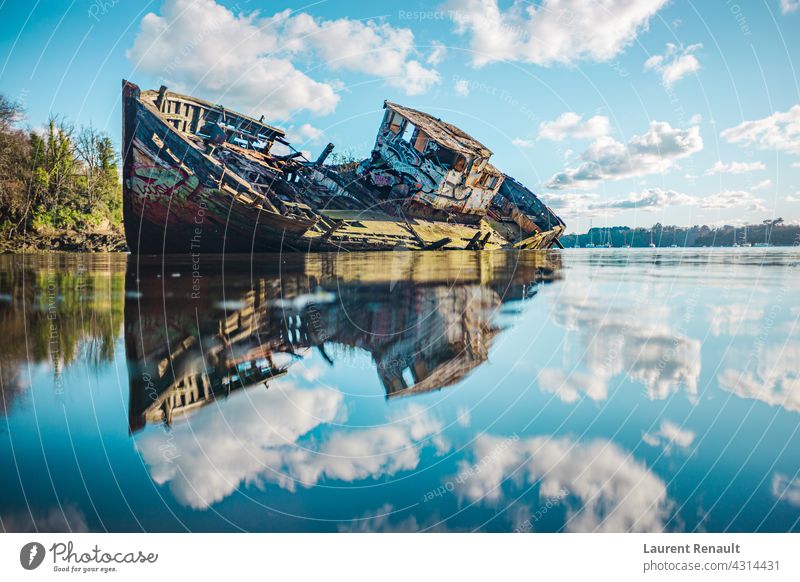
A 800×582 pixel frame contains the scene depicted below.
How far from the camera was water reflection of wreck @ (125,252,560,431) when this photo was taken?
3510 mm

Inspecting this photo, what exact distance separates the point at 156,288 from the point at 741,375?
7.99 m

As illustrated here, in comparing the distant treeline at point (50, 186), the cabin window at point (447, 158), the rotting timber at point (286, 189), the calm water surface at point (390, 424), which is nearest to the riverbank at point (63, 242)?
the distant treeline at point (50, 186)

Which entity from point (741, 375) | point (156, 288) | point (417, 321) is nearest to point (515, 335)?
point (417, 321)

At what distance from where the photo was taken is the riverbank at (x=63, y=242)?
2580cm

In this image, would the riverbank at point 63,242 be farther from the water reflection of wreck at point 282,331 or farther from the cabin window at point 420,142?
the water reflection of wreck at point 282,331

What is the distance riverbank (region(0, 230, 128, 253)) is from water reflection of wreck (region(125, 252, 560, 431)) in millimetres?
22360

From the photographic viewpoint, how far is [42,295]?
742cm

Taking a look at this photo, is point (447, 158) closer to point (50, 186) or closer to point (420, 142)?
point (420, 142)

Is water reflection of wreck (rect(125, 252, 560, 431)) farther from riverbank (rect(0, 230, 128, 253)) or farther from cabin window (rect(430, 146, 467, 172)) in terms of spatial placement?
riverbank (rect(0, 230, 128, 253))

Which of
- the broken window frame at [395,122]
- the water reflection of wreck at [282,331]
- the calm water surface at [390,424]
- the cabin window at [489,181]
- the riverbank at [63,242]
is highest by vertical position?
the broken window frame at [395,122]

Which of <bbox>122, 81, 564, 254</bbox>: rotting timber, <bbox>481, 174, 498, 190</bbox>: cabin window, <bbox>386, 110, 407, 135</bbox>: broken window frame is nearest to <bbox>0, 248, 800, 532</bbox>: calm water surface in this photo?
<bbox>122, 81, 564, 254</bbox>: rotting timber

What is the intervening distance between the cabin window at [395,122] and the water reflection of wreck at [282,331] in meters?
17.1

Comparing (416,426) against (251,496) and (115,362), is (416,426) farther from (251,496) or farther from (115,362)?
(115,362)
